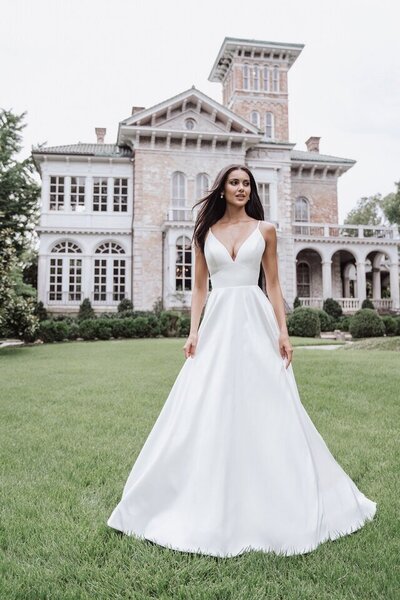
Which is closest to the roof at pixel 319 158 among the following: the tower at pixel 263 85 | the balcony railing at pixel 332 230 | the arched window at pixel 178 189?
the tower at pixel 263 85

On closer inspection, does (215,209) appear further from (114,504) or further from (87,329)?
(87,329)

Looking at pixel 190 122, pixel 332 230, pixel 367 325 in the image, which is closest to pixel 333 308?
pixel 367 325

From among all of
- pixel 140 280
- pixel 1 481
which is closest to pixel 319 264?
pixel 140 280

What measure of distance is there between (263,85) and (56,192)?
617 inches

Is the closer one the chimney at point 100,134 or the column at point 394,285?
the column at point 394,285

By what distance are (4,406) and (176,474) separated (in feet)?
16.2

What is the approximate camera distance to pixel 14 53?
52.4 feet

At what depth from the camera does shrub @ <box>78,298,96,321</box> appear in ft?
81.3

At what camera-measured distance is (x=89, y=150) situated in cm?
2847

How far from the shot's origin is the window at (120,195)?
27734mm

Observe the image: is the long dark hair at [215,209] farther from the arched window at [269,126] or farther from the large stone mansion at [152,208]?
the arched window at [269,126]

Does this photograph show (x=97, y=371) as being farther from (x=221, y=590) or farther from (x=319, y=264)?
(x=319, y=264)

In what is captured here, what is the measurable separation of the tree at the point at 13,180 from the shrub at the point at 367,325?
15.6 m

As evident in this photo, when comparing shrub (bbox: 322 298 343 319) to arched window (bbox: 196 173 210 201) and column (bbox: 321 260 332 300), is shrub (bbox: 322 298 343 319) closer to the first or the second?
column (bbox: 321 260 332 300)
